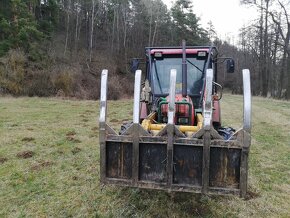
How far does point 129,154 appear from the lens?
340 cm

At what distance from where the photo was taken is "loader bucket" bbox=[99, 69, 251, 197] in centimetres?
309

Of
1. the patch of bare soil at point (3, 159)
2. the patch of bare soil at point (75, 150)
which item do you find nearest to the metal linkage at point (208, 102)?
the patch of bare soil at point (75, 150)

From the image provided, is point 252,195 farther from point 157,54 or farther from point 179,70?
point 157,54

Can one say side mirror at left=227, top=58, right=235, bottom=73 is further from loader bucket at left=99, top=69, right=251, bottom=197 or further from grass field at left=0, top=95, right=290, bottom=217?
loader bucket at left=99, top=69, right=251, bottom=197

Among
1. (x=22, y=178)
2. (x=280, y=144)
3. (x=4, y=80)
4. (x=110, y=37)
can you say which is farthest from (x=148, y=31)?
(x=22, y=178)

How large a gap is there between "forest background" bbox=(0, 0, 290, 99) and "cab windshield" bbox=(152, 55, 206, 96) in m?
16.8

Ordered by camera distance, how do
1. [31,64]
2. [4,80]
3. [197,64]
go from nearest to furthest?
1. [197,64]
2. [4,80]
3. [31,64]

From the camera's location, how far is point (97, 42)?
3666 cm

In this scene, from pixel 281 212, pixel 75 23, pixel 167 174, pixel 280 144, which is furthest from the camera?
pixel 75 23

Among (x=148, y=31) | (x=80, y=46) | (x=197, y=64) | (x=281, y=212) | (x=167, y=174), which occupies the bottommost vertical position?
(x=281, y=212)

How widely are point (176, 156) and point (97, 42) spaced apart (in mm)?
34938

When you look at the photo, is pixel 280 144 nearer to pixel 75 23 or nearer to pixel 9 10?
pixel 9 10

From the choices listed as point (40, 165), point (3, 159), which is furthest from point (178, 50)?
point (3, 159)

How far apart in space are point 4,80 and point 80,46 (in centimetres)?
1544
